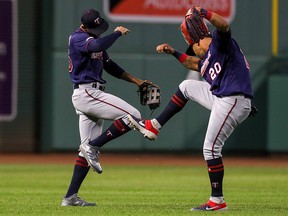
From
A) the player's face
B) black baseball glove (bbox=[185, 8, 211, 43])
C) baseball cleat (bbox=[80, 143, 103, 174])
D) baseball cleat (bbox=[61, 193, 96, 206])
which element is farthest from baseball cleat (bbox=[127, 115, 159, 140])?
baseball cleat (bbox=[61, 193, 96, 206])

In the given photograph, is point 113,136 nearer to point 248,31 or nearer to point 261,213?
point 261,213

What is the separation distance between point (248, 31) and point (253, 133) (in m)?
2.32

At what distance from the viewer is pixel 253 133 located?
19.9 m

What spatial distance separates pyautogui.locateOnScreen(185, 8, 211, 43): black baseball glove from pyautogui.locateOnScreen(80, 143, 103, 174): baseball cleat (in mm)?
1559

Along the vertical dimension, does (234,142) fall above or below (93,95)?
below

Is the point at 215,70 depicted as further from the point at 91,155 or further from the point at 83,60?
the point at 91,155

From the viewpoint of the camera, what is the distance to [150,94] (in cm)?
956

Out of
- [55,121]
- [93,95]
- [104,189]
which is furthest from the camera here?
[55,121]

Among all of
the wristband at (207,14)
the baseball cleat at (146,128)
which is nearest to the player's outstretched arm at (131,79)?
the baseball cleat at (146,128)

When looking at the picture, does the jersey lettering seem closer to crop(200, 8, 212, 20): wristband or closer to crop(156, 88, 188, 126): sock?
crop(156, 88, 188, 126): sock

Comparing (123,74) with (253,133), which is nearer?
(123,74)

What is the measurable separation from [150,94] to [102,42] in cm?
106

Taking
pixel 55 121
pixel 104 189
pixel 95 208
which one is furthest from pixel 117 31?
pixel 55 121

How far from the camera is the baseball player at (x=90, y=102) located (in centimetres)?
909
